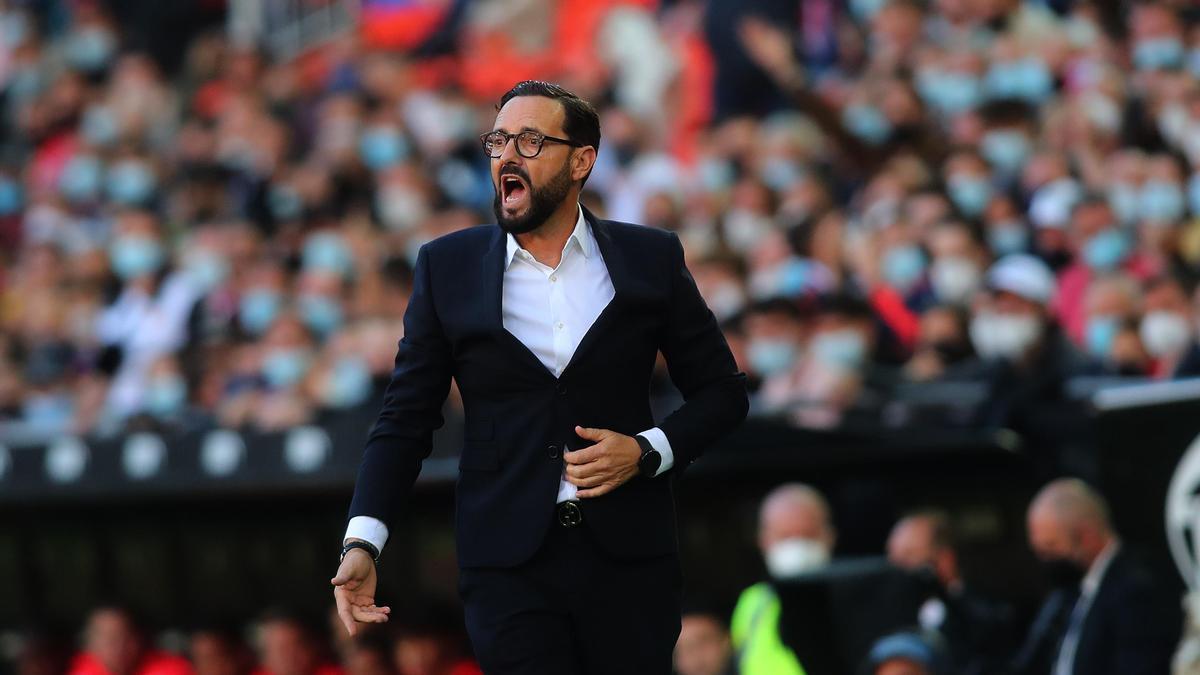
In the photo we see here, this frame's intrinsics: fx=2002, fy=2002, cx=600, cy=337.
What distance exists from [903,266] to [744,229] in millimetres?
1441

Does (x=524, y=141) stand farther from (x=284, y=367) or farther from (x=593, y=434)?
(x=284, y=367)

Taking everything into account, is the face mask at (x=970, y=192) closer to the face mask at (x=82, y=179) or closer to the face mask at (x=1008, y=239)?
the face mask at (x=1008, y=239)

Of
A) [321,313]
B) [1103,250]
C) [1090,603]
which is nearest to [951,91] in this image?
[1103,250]

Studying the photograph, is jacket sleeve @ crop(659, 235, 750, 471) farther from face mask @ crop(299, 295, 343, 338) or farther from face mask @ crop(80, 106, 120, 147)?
face mask @ crop(80, 106, 120, 147)

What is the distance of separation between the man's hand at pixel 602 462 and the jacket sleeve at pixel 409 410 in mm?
357

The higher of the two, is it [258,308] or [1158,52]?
[1158,52]

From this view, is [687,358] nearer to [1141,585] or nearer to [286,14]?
[1141,585]

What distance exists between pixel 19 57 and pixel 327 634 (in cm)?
1103

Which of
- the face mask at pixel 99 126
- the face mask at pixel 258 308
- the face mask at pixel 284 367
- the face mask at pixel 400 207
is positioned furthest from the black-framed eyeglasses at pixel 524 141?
the face mask at pixel 99 126

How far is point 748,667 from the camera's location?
751cm

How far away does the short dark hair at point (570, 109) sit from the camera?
422 centimetres

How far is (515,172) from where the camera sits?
4168mm

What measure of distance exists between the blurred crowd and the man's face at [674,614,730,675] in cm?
106

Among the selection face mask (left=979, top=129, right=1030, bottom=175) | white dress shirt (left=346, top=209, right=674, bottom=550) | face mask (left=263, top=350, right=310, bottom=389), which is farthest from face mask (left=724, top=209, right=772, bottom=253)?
white dress shirt (left=346, top=209, right=674, bottom=550)
